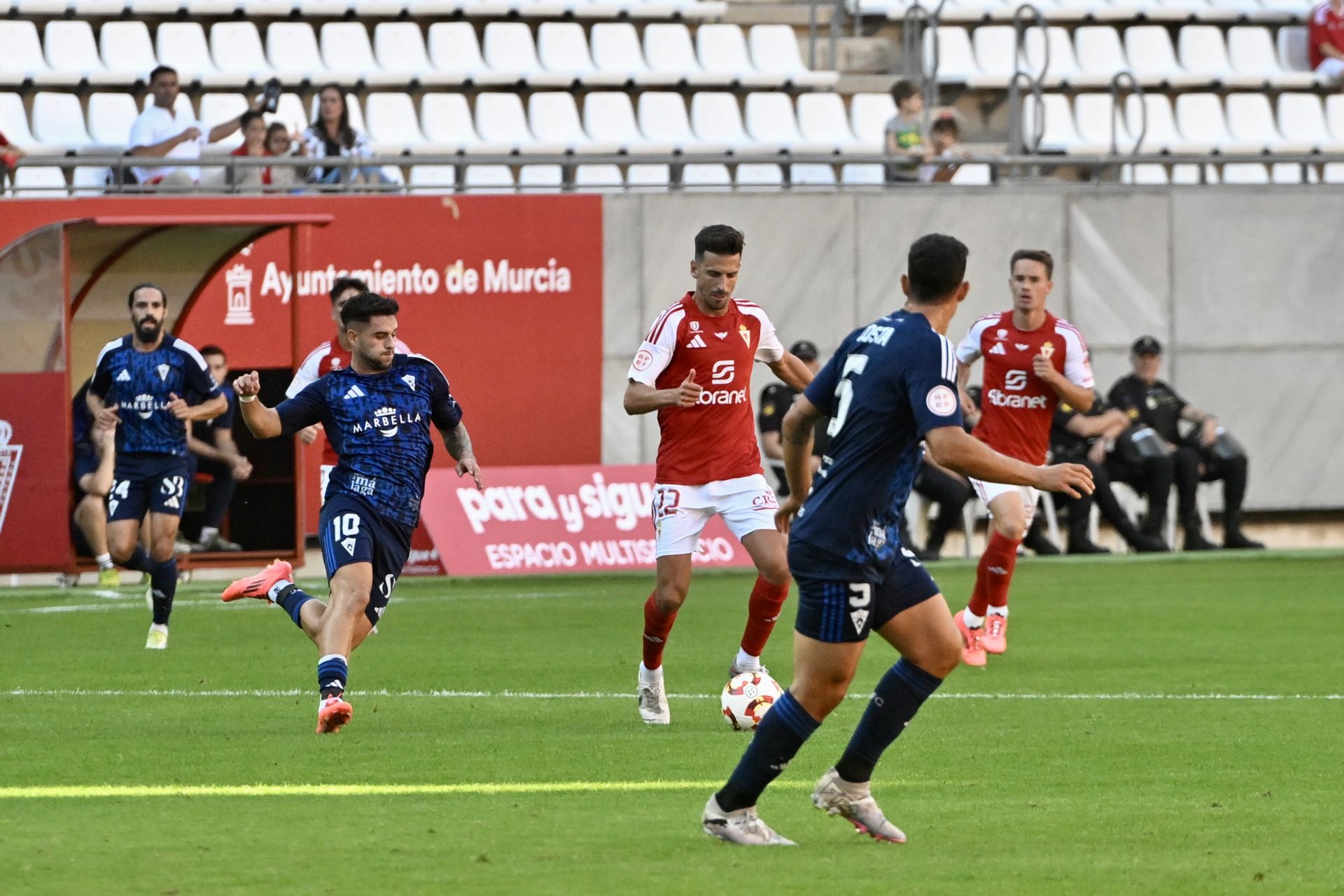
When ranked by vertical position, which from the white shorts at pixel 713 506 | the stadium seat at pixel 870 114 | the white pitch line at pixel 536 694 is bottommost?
the white pitch line at pixel 536 694

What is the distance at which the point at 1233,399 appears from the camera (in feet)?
72.7

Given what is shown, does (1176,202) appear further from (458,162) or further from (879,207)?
(458,162)

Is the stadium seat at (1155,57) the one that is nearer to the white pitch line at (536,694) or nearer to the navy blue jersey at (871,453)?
the white pitch line at (536,694)

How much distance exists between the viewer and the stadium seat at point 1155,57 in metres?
25.8

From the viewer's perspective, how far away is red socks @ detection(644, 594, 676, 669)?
9.70 meters

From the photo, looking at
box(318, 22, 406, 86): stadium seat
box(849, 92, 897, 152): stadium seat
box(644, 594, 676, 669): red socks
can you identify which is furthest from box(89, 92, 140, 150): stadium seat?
box(644, 594, 676, 669): red socks

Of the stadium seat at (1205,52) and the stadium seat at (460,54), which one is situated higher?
the stadium seat at (1205,52)

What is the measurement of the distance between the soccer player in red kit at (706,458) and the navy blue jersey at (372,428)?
1.02m

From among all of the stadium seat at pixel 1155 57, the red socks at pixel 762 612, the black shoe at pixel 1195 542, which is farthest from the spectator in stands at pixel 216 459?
the stadium seat at pixel 1155 57

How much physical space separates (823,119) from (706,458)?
1461 cm

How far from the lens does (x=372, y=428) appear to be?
31.3ft

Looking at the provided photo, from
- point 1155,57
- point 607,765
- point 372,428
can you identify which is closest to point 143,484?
point 372,428

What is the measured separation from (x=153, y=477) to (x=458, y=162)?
688 centimetres

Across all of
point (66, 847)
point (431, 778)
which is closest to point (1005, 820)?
point (431, 778)
